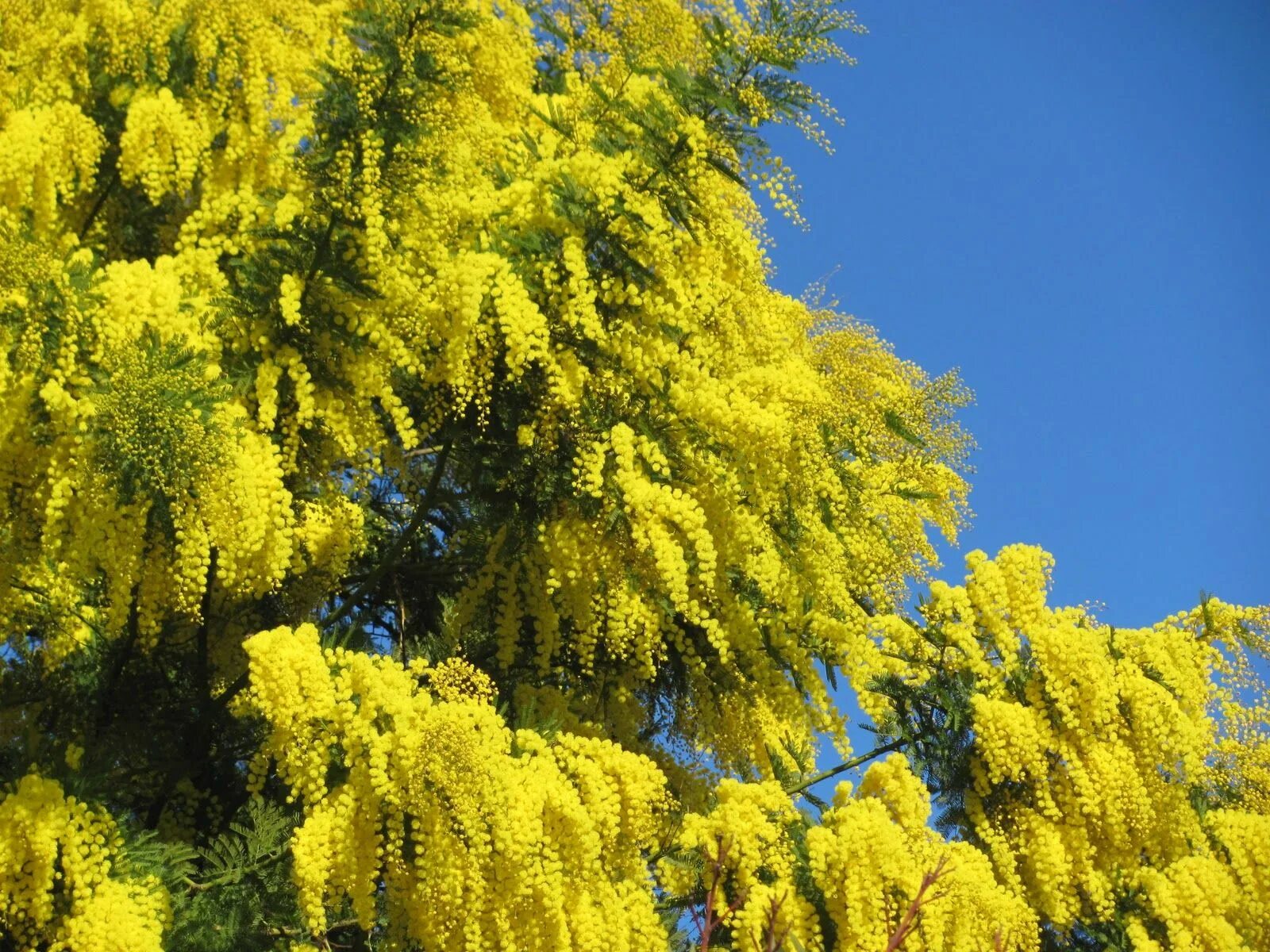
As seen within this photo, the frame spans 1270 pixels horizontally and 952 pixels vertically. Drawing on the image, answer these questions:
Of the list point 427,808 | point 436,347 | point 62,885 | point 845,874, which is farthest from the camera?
point 436,347

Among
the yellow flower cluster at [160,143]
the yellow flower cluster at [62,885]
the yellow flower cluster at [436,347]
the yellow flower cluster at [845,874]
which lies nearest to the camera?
the yellow flower cluster at [62,885]

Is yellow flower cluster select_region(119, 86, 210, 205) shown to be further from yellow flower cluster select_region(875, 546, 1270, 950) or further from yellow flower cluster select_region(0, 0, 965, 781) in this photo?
yellow flower cluster select_region(875, 546, 1270, 950)

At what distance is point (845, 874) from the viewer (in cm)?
711

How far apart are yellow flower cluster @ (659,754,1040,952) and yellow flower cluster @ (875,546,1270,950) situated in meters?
0.51

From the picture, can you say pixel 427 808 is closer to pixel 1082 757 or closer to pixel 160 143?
pixel 1082 757

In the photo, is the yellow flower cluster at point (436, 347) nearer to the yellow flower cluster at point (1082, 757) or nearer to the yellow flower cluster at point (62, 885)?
A: the yellow flower cluster at point (1082, 757)

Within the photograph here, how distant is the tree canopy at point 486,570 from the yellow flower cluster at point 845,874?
2 centimetres

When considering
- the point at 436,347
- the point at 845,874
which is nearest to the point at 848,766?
the point at 845,874

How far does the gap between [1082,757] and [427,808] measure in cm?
386

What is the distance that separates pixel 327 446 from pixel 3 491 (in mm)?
1587

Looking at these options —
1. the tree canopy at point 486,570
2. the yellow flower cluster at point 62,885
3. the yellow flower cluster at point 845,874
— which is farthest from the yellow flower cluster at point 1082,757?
the yellow flower cluster at point 62,885

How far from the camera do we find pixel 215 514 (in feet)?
20.8

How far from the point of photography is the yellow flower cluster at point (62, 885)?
6.21 metres

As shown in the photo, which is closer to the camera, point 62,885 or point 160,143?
point 62,885
